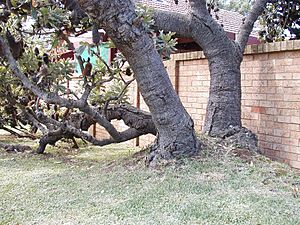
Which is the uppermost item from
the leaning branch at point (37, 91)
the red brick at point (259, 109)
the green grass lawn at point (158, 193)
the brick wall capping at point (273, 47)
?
the brick wall capping at point (273, 47)

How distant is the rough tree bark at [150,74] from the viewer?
3823 mm

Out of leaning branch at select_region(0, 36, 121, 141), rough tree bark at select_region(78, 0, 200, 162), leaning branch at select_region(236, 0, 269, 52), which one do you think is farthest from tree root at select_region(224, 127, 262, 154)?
Result: leaning branch at select_region(0, 36, 121, 141)

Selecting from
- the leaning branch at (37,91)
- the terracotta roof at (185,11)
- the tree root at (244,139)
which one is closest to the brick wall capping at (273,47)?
the tree root at (244,139)

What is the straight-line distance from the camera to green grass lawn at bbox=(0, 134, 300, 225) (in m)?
3.15

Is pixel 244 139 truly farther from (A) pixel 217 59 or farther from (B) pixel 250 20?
(B) pixel 250 20

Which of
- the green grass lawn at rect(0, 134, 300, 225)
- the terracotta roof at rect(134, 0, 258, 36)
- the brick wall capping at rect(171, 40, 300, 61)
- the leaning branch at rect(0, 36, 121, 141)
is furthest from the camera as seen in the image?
the terracotta roof at rect(134, 0, 258, 36)

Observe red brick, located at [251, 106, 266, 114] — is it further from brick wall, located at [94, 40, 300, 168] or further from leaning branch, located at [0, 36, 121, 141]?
leaning branch, located at [0, 36, 121, 141]

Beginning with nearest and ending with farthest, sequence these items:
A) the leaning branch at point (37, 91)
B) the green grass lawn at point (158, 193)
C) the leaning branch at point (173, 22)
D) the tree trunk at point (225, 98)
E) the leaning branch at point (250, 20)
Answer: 1. the green grass lawn at point (158, 193)
2. the leaning branch at point (37, 91)
3. the tree trunk at point (225, 98)
4. the leaning branch at point (173, 22)
5. the leaning branch at point (250, 20)

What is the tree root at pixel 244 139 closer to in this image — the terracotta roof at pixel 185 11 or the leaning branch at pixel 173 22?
the leaning branch at pixel 173 22

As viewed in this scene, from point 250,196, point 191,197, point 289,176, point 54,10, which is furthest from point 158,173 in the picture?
point 54,10

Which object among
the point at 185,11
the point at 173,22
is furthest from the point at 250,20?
the point at 185,11

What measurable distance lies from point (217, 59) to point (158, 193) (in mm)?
2459

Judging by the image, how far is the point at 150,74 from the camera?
13.8 feet

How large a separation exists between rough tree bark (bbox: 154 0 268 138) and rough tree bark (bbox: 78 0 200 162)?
93 cm
